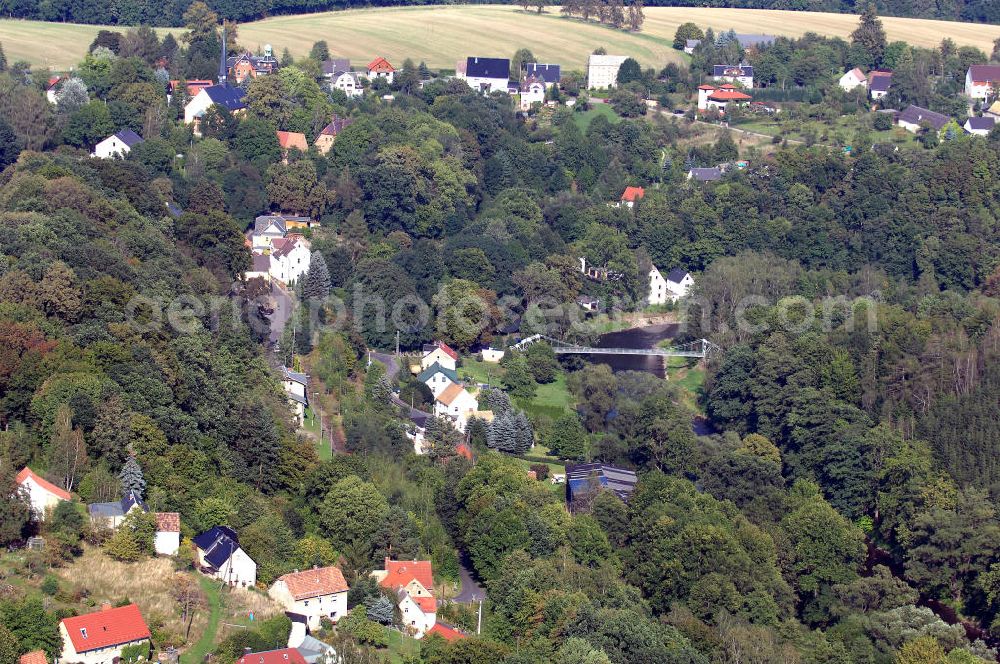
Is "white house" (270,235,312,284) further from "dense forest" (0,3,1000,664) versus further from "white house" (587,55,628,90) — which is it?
"white house" (587,55,628,90)

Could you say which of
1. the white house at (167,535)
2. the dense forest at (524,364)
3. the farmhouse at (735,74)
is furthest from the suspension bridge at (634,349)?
the farmhouse at (735,74)

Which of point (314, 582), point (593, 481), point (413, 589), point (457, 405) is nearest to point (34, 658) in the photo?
point (314, 582)

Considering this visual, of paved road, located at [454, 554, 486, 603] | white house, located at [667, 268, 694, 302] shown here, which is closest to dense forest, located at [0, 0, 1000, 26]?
white house, located at [667, 268, 694, 302]

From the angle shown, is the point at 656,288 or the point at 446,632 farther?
the point at 656,288

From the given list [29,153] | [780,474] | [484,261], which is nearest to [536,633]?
A: [780,474]

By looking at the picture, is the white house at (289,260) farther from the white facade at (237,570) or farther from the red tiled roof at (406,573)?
the white facade at (237,570)

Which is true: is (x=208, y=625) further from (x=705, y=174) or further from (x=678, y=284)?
(x=705, y=174)
